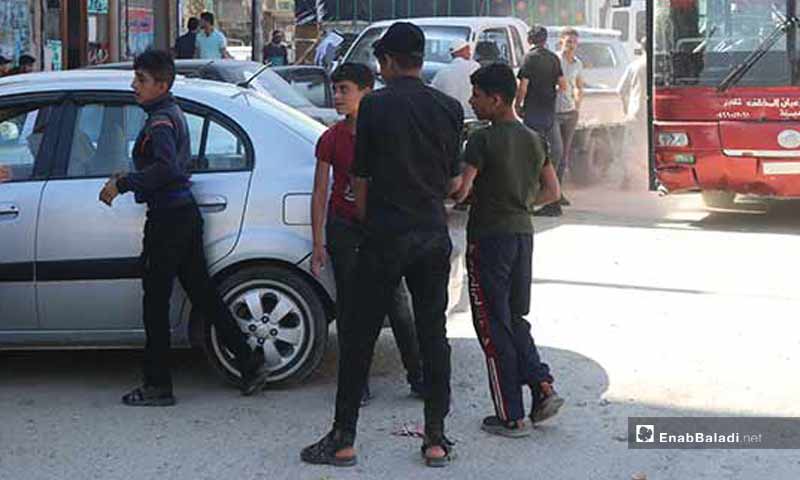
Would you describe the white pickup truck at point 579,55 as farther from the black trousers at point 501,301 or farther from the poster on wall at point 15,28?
the black trousers at point 501,301

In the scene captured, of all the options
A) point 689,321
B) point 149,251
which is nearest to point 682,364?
point 689,321

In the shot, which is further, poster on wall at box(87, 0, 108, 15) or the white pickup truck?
poster on wall at box(87, 0, 108, 15)

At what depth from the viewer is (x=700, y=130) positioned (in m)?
12.6

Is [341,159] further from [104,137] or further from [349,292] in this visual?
[104,137]

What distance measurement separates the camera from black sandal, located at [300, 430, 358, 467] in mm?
5555

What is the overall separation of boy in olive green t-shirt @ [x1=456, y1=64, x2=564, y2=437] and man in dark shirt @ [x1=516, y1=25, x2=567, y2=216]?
7.51 metres

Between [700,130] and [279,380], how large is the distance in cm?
712

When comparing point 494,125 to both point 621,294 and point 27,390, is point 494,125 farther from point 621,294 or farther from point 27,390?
point 621,294

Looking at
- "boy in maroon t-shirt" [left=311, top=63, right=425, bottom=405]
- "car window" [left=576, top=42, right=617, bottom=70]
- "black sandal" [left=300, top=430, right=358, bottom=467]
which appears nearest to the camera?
"black sandal" [left=300, top=430, right=358, bottom=467]

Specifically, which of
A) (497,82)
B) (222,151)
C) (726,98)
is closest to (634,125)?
(726,98)

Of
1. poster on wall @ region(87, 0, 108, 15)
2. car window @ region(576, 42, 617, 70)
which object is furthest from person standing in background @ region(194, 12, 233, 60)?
car window @ region(576, 42, 617, 70)

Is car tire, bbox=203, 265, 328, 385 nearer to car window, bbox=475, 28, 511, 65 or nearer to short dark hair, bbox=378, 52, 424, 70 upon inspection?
short dark hair, bbox=378, 52, 424, 70

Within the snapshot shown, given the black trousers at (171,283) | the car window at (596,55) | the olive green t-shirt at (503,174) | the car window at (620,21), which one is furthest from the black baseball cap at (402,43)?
the car window at (620,21)

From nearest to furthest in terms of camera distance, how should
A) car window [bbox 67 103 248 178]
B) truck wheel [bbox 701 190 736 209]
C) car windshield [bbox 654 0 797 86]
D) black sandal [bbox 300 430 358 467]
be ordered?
black sandal [bbox 300 430 358 467], car window [bbox 67 103 248 178], car windshield [bbox 654 0 797 86], truck wheel [bbox 701 190 736 209]
